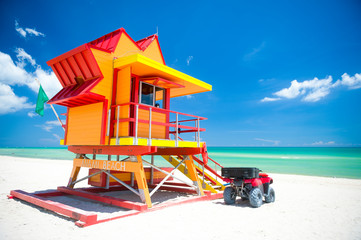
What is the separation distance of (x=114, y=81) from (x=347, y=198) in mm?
12285

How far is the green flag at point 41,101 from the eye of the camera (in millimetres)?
11180

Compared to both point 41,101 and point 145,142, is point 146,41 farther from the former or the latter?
point 41,101

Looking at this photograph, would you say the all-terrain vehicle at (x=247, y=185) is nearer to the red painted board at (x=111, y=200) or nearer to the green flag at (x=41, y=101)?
the red painted board at (x=111, y=200)

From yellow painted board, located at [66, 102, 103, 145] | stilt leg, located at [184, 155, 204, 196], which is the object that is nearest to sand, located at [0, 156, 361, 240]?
stilt leg, located at [184, 155, 204, 196]

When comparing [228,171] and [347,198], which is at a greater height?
[228,171]

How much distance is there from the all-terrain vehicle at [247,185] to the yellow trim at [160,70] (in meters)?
4.00

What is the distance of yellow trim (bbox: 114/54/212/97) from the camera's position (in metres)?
7.90

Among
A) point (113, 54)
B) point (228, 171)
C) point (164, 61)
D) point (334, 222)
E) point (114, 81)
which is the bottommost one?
point (334, 222)

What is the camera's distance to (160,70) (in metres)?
8.66

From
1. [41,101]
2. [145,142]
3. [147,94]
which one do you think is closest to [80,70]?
[147,94]

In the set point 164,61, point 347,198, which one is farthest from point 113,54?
point 347,198

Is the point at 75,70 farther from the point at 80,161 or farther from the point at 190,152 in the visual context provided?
the point at 190,152

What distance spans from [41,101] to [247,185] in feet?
33.7

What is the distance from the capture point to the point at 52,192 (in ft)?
33.3
